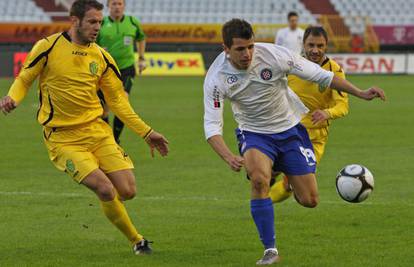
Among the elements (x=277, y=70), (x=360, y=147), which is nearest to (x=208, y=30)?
(x=360, y=147)

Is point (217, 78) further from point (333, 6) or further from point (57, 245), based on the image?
point (333, 6)

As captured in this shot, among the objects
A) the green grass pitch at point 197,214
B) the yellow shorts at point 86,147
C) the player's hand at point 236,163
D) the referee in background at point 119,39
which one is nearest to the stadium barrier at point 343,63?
the green grass pitch at point 197,214

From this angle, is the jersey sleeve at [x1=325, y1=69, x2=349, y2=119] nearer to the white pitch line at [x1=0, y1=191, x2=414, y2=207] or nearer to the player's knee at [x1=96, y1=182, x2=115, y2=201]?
the white pitch line at [x1=0, y1=191, x2=414, y2=207]

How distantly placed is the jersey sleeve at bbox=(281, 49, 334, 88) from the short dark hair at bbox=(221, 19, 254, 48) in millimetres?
511

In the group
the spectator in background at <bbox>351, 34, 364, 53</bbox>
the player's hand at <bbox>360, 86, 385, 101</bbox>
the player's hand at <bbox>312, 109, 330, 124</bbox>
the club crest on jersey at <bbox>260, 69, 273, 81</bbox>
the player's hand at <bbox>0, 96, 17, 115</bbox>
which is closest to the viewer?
the player's hand at <bbox>360, 86, 385, 101</bbox>

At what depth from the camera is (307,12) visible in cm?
4288

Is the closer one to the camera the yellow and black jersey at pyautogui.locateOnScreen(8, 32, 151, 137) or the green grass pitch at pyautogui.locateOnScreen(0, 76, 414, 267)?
the green grass pitch at pyautogui.locateOnScreen(0, 76, 414, 267)

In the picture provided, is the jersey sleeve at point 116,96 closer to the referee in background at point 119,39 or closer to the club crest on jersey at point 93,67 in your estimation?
the club crest on jersey at point 93,67

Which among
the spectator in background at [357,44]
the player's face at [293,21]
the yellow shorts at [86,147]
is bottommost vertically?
the spectator in background at [357,44]

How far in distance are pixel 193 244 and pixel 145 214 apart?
167cm

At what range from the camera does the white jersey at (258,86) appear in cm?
743

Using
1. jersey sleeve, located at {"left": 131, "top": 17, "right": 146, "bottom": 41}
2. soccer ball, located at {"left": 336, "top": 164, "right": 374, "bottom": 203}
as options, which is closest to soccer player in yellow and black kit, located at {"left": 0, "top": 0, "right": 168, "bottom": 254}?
→ soccer ball, located at {"left": 336, "top": 164, "right": 374, "bottom": 203}

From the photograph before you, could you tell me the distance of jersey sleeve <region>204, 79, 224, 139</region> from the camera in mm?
7297

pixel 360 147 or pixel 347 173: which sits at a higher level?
pixel 347 173
